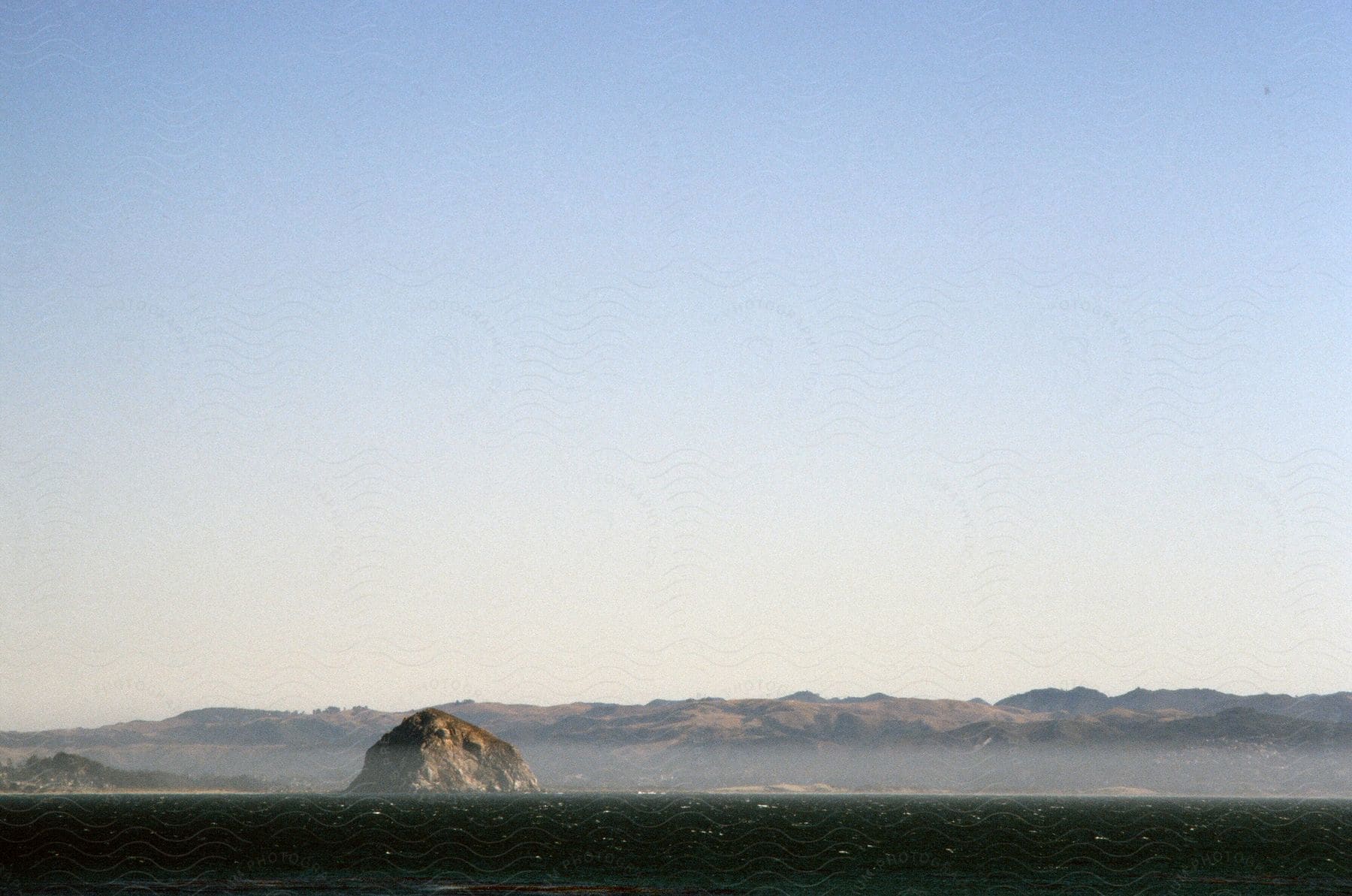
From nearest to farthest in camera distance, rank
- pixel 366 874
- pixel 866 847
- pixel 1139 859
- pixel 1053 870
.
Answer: pixel 366 874
pixel 1053 870
pixel 1139 859
pixel 866 847

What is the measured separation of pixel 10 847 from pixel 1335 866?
157 metres

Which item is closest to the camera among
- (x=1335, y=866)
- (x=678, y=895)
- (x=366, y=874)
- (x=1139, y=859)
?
(x=678, y=895)

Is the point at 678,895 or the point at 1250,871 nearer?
the point at 678,895

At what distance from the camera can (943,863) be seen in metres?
153

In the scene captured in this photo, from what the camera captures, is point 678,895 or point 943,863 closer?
point 678,895

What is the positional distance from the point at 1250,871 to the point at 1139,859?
24.4m

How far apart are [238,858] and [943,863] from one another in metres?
77.3

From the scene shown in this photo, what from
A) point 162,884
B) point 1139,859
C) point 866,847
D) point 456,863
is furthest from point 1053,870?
point 162,884

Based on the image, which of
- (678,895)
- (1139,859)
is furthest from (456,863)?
(1139,859)

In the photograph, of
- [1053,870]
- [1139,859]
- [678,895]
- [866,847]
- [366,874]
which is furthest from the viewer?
[866,847]

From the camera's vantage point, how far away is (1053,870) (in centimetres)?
14475

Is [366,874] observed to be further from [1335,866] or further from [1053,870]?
[1335,866]

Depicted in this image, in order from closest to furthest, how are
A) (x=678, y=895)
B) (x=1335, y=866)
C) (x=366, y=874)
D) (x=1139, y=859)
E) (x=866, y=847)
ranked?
(x=678, y=895)
(x=366, y=874)
(x=1335, y=866)
(x=1139, y=859)
(x=866, y=847)

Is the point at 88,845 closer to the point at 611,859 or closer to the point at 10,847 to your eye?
the point at 10,847
